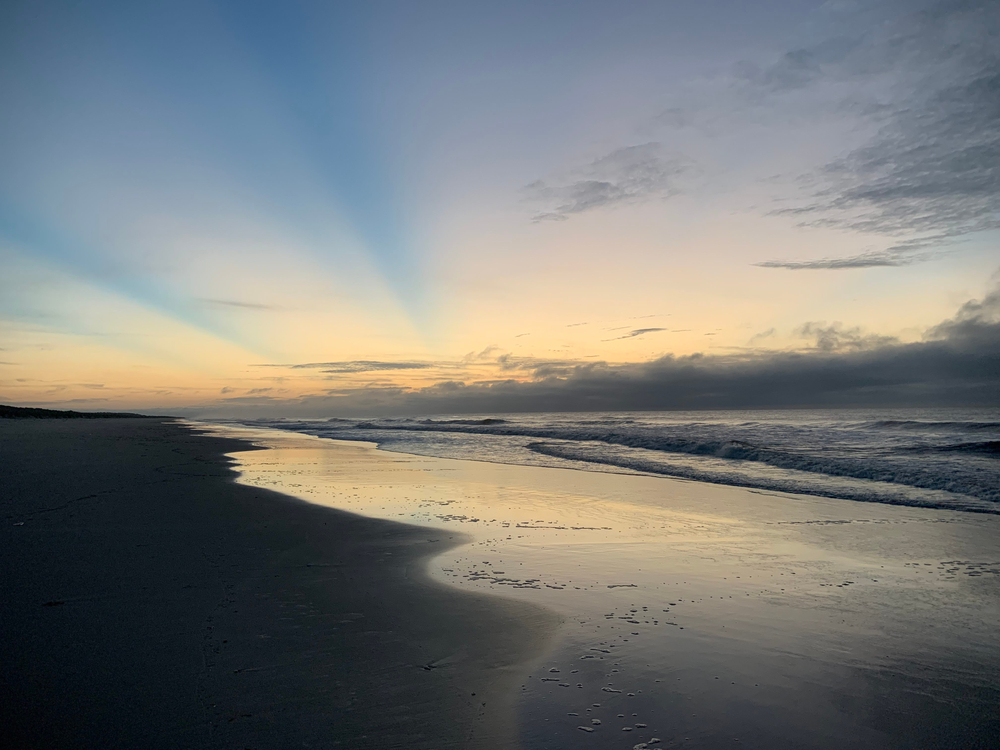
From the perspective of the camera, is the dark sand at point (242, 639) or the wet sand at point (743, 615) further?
the wet sand at point (743, 615)

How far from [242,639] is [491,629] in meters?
2.03

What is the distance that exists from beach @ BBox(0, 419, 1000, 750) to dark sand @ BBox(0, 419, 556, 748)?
2cm

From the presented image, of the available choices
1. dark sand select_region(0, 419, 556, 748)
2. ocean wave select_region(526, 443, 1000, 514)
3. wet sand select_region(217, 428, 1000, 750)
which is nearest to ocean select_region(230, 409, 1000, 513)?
ocean wave select_region(526, 443, 1000, 514)

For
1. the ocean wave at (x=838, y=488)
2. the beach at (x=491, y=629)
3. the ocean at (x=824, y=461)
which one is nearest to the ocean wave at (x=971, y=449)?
the ocean at (x=824, y=461)

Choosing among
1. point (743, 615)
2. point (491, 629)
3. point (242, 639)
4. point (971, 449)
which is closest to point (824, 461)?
point (971, 449)

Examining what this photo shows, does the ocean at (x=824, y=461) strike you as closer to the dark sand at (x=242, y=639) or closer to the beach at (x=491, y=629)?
the beach at (x=491, y=629)

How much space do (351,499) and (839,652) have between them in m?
9.45

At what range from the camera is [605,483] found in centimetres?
1457

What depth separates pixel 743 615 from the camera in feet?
16.7

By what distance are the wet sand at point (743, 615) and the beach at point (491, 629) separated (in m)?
0.03

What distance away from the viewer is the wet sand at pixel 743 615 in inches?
132

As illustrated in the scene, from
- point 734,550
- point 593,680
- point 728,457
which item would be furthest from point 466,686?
point 728,457

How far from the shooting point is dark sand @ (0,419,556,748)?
123 inches

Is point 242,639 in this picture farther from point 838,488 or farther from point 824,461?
point 824,461
